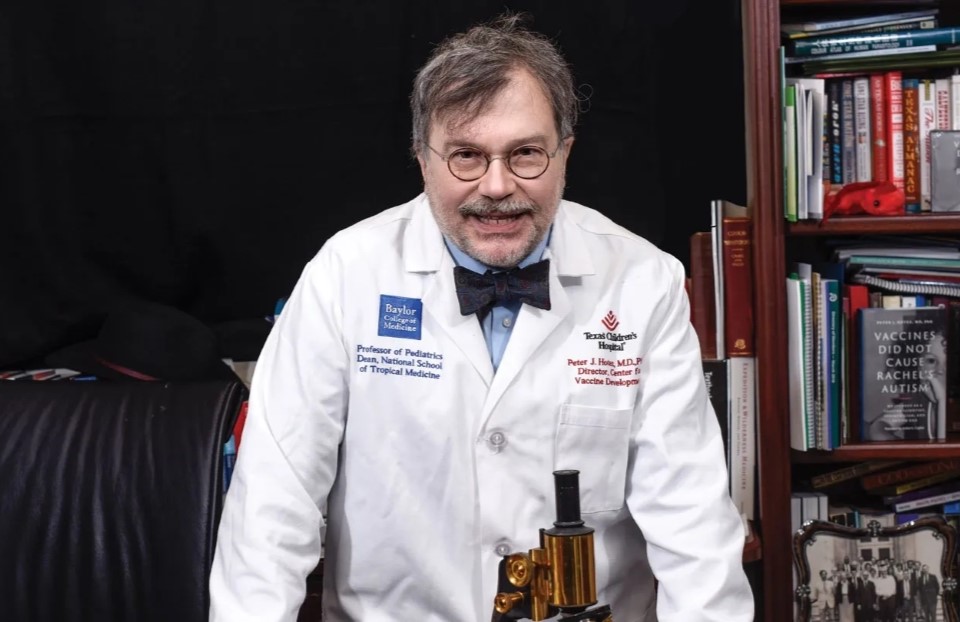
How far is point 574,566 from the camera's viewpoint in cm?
106

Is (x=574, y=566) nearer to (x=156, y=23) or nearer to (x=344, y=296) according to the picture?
(x=344, y=296)

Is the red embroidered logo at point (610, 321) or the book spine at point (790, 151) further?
the book spine at point (790, 151)

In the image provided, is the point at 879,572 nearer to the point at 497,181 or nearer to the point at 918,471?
the point at 918,471

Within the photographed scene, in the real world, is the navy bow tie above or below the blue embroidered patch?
A: above

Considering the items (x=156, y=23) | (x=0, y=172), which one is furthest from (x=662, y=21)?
(x=0, y=172)

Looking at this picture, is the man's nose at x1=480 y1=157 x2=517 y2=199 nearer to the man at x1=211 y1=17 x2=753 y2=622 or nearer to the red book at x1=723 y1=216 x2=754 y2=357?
the man at x1=211 y1=17 x2=753 y2=622

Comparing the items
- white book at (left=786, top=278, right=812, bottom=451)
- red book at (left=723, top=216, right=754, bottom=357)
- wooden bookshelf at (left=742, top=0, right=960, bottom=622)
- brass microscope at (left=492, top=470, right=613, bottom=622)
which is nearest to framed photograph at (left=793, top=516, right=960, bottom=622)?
wooden bookshelf at (left=742, top=0, right=960, bottom=622)

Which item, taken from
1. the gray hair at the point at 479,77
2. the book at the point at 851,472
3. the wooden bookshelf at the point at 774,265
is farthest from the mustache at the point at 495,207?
the book at the point at 851,472

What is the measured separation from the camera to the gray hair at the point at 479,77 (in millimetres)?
1497

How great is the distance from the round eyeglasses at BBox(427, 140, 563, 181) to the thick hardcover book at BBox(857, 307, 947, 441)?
85cm

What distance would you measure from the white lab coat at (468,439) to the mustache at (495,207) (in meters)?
→ 0.14

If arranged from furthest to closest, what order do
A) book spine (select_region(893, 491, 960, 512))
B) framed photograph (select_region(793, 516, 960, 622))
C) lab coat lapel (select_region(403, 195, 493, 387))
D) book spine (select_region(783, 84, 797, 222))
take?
book spine (select_region(893, 491, 960, 512))
framed photograph (select_region(793, 516, 960, 622))
book spine (select_region(783, 84, 797, 222))
lab coat lapel (select_region(403, 195, 493, 387))

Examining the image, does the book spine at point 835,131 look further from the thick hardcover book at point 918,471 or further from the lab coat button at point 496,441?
the lab coat button at point 496,441

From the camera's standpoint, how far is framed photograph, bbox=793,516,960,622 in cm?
210
